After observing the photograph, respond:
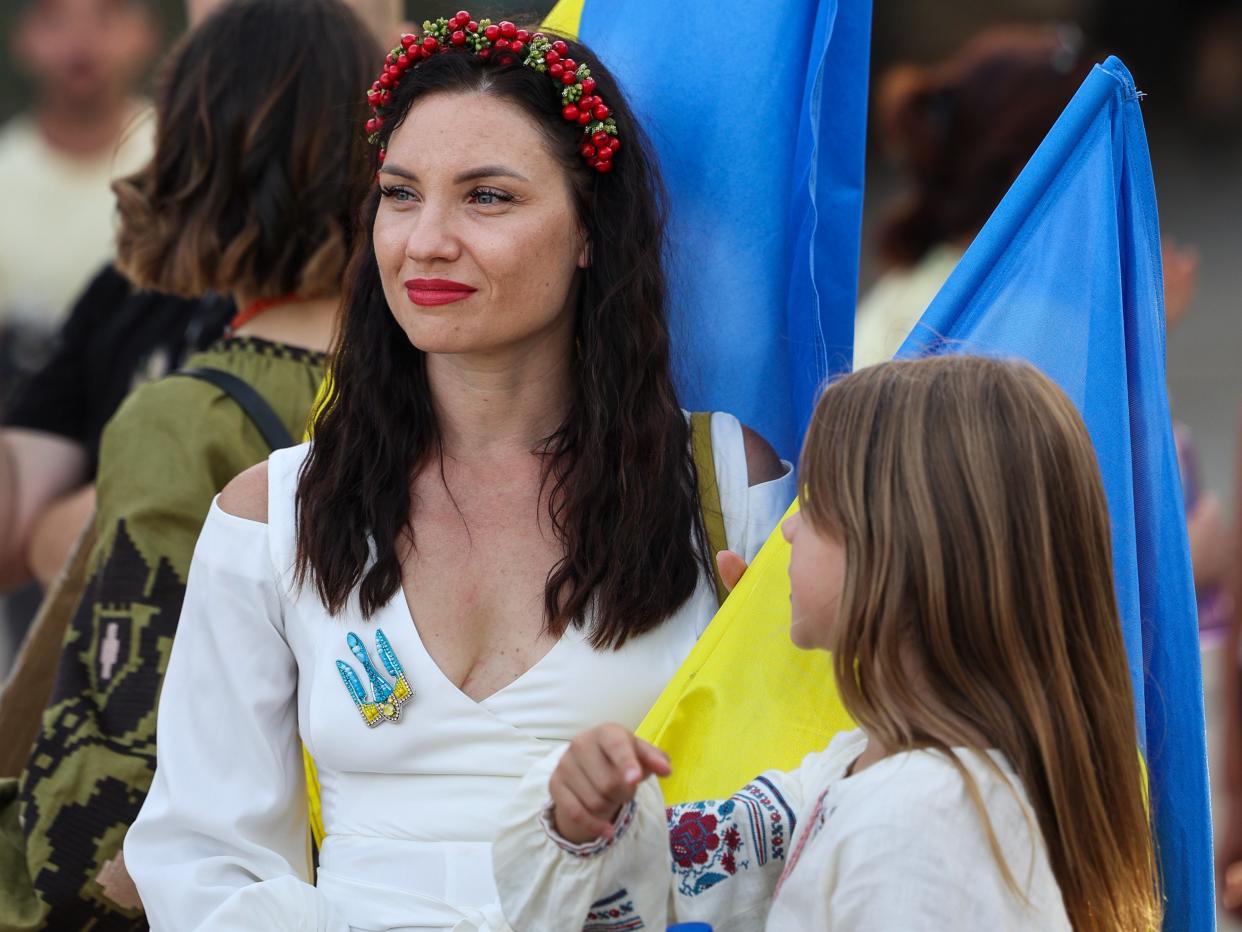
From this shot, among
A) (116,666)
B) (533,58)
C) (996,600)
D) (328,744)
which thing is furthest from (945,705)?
(116,666)

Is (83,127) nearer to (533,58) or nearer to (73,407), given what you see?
(73,407)

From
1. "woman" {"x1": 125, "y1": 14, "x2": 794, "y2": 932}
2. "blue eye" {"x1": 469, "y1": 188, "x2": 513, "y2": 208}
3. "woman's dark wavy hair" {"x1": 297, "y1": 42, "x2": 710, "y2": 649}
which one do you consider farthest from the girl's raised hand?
"blue eye" {"x1": 469, "y1": 188, "x2": 513, "y2": 208}

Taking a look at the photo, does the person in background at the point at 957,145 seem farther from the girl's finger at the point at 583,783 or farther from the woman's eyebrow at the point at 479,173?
the girl's finger at the point at 583,783

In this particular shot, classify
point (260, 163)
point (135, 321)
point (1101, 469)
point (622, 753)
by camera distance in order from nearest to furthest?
point (622, 753), point (1101, 469), point (260, 163), point (135, 321)

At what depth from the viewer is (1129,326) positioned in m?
2.29

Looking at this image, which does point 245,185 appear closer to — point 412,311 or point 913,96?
point 412,311

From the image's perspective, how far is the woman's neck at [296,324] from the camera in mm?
3115

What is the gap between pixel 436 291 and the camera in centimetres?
239

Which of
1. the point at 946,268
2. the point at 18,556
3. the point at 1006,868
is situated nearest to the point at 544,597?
the point at 1006,868

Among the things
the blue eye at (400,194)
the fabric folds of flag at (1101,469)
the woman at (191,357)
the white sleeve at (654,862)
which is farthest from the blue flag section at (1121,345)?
the woman at (191,357)

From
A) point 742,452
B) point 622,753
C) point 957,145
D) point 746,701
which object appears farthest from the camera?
point 957,145

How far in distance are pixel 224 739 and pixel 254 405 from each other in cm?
70

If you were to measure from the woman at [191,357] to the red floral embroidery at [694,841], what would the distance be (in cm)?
99

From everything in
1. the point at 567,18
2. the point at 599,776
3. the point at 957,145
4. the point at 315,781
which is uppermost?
the point at 567,18
